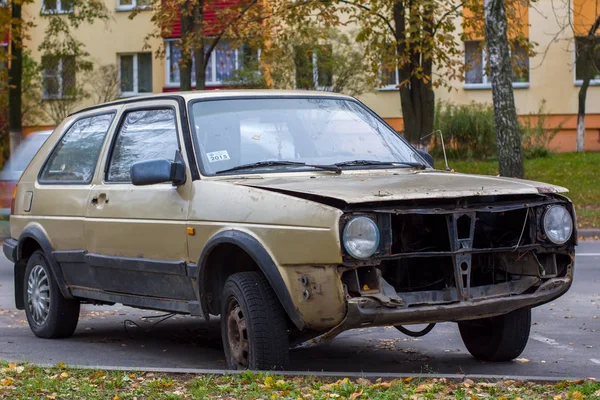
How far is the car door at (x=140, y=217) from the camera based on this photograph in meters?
7.40

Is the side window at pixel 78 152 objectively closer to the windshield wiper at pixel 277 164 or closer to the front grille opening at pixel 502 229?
the windshield wiper at pixel 277 164

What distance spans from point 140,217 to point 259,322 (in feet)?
5.21

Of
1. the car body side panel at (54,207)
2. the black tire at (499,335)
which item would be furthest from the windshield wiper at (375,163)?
the car body side panel at (54,207)

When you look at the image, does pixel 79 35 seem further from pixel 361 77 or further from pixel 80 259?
pixel 80 259

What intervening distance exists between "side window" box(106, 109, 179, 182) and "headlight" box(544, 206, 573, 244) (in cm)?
244

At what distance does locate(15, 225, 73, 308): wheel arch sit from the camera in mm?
8797

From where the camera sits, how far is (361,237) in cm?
616

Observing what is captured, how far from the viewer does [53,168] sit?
9312 mm

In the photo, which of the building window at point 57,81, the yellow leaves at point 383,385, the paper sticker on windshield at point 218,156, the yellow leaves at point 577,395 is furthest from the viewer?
the building window at point 57,81

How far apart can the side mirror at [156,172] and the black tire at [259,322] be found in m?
0.91

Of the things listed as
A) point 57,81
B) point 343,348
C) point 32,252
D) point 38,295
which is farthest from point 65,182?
point 57,81

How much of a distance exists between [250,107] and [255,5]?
19.8 meters

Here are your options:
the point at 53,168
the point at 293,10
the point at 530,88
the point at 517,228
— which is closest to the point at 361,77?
the point at 530,88

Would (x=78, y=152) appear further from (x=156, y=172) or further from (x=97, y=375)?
(x=97, y=375)
